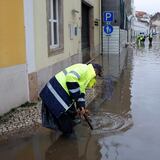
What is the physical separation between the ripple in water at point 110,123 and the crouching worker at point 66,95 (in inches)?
32.4

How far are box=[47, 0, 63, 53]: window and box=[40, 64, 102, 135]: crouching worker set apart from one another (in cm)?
502

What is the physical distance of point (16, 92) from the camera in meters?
8.36

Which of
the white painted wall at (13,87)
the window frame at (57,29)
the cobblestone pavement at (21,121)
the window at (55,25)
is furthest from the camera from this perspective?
the window at (55,25)

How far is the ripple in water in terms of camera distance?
7316 mm

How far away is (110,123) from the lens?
25.7 ft

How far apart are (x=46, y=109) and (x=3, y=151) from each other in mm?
981

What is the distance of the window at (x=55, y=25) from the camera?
38.5ft

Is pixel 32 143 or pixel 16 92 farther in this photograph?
pixel 16 92

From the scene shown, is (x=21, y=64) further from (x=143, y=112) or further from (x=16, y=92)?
(x=143, y=112)

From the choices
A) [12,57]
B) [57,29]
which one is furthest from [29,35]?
[57,29]

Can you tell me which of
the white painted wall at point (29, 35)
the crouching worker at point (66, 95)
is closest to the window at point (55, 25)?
the white painted wall at point (29, 35)

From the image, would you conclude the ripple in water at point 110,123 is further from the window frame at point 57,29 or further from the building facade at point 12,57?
the window frame at point 57,29

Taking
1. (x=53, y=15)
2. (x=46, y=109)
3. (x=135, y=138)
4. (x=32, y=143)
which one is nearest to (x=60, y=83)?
(x=46, y=109)

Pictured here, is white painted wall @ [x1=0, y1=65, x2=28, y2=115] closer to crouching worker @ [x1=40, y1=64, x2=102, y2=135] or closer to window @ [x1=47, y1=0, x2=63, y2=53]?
crouching worker @ [x1=40, y1=64, x2=102, y2=135]
